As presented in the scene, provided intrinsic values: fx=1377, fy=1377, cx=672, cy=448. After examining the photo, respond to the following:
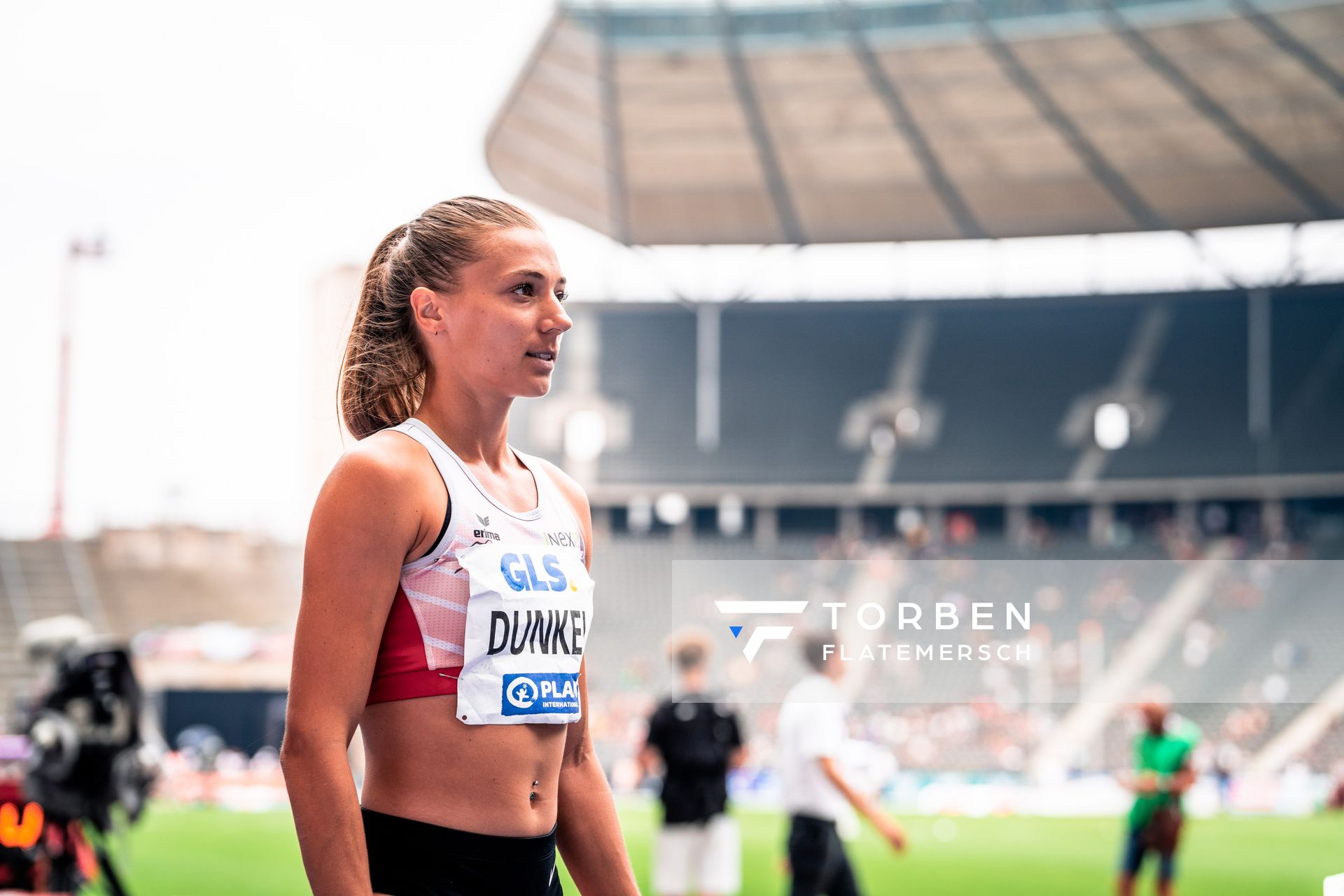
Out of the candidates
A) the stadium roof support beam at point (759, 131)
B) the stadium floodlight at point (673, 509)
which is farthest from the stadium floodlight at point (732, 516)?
the stadium roof support beam at point (759, 131)

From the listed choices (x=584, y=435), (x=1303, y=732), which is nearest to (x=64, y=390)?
(x=584, y=435)

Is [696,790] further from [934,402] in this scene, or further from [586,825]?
[934,402]

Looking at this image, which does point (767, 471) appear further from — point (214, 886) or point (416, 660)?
point (416, 660)

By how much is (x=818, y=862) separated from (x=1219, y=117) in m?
18.1

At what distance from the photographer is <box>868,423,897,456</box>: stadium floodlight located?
28297mm

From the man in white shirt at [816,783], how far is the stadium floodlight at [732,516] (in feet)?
74.0

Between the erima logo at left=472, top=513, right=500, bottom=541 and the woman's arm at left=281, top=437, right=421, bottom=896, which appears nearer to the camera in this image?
the woman's arm at left=281, top=437, right=421, bottom=896

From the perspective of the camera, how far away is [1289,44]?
62.4ft

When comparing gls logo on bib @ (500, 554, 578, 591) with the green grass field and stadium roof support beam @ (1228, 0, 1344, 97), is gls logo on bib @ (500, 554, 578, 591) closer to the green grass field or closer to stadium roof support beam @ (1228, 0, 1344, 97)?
the green grass field

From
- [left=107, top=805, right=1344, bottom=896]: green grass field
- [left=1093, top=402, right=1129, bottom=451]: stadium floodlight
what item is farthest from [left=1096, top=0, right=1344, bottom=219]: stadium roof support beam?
[left=107, top=805, right=1344, bottom=896]: green grass field

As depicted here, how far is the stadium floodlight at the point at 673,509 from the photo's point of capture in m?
28.5

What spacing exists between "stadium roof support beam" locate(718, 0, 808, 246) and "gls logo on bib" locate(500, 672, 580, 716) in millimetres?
18894

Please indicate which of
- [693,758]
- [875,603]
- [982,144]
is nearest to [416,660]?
[693,758]

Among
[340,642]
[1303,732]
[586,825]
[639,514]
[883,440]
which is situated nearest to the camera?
[340,642]
